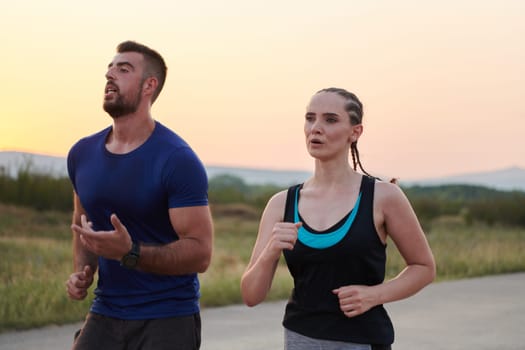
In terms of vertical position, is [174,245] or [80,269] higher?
[174,245]

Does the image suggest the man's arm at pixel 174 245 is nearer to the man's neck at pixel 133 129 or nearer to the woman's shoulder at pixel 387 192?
the man's neck at pixel 133 129

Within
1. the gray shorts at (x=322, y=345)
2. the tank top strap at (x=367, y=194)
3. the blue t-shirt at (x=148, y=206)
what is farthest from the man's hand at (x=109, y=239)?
the tank top strap at (x=367, y=194)

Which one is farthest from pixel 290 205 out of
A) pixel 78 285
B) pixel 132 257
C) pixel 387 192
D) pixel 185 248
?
pixel 78 285

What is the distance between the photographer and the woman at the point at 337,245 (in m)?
3.33

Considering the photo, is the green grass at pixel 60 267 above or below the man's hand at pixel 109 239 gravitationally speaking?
below

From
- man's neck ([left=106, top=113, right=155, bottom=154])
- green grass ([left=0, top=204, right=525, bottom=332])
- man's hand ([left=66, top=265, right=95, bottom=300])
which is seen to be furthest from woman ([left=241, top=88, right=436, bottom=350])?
green grass ([left=0, top=204, right=525, bottom=332])

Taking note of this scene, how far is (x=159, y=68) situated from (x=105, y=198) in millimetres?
641

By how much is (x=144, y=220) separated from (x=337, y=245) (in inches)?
36.5

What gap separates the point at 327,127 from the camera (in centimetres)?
343

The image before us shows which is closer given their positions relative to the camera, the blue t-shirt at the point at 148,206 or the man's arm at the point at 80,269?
the blue t-shirt at the point at 148,206

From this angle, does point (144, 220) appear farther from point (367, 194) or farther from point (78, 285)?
point (367, 194)

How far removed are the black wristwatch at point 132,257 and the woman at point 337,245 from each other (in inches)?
19.0

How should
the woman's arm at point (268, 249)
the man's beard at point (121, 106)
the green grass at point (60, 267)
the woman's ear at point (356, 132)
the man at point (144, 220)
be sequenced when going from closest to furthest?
the woman's arm at point (268, 249) < the woman's ear at point (356, 132) < the man at point (144, 220) < the man's beard at point (121, 106) < the green grass at point (60, 267)

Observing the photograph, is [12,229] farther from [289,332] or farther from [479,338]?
[289,332]
